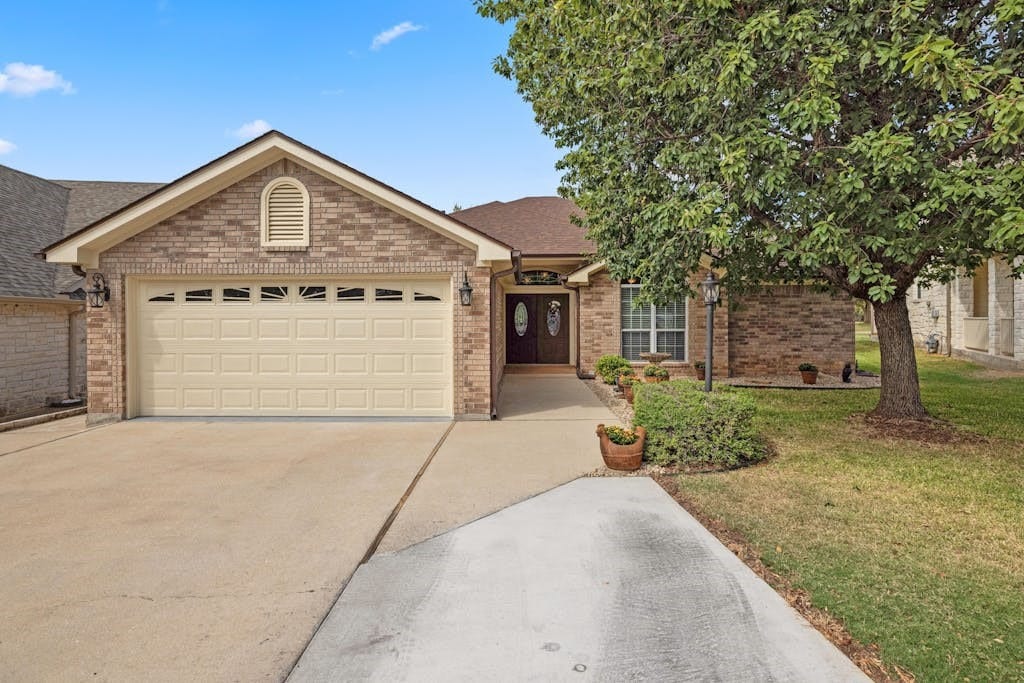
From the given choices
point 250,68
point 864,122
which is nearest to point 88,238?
point 864,122

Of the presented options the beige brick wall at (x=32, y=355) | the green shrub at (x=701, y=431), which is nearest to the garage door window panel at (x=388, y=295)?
the green shrub at (x=701, y=431)

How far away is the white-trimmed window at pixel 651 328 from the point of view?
1452 cm

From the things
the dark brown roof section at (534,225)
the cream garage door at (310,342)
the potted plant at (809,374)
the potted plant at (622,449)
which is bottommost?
the potted plant at (622,449)

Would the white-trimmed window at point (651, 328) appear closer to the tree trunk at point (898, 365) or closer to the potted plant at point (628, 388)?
the potted plant at point (628, 388)

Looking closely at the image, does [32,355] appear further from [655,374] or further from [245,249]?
[655,374]

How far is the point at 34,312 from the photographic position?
11.0 meters

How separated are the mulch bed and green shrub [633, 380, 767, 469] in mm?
1390

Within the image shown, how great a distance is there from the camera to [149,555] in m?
4.01

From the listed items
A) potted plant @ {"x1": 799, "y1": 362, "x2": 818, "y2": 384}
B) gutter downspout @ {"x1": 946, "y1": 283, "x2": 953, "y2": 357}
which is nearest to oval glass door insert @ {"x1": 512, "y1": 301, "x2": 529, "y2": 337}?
potted plant @ {"x1": 799, "y1": 362, "x2": 818, "y2": 384}

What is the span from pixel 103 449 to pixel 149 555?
453cm

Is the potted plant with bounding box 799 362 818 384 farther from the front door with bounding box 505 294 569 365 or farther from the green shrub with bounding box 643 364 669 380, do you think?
the front door with bounding box 505 294 569 365

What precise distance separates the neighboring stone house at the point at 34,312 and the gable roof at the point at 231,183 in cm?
199

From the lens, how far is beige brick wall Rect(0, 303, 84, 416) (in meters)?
10.4

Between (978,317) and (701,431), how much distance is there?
20.1 m
